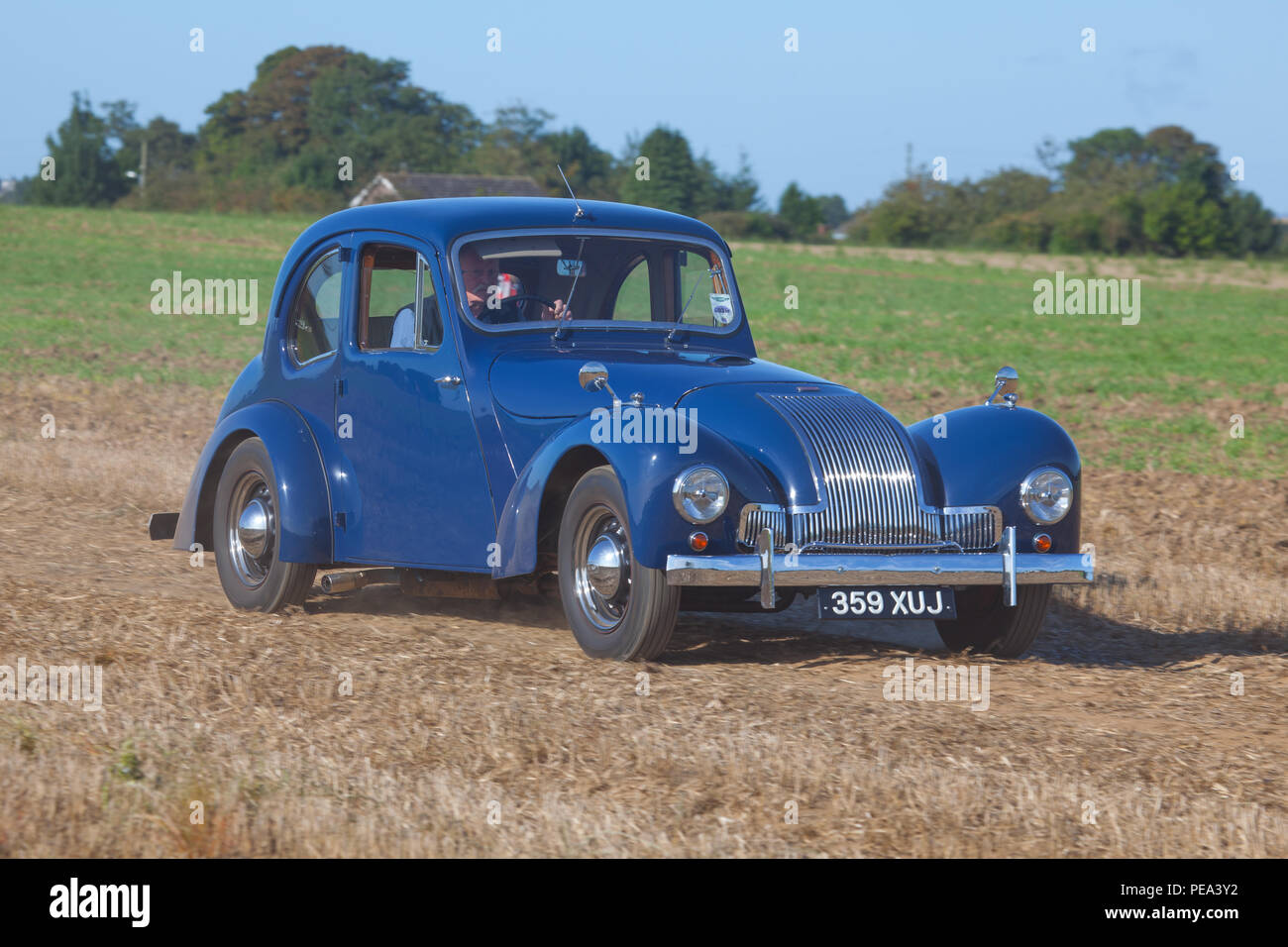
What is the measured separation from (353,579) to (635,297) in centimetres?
201

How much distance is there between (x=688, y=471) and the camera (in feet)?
20.0

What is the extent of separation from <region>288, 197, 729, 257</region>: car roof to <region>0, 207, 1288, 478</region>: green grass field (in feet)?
26.8

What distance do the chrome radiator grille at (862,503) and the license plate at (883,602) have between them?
A: 0.62ft

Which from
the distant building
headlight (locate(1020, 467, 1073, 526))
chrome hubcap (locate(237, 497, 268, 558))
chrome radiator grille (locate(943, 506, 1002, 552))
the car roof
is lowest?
chrome hubcap (locate(237, 497, 268, 558))

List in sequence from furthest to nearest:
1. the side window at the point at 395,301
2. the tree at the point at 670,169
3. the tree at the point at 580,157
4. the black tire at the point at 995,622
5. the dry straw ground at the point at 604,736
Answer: the tree at the point at 580,157 → the tree at the point at 670,169 → the side window at the point at 395,301 → the black tire at the point at 995,622 → the dry straw ground at the point at 604,736

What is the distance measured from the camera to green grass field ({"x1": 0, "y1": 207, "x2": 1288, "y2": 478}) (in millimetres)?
18250

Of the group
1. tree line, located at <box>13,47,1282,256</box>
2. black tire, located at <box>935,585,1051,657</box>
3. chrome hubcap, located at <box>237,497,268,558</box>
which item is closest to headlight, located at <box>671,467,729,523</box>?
black tire, located at <box>935,585,1051,657</box>

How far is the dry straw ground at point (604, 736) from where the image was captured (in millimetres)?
A: 4258

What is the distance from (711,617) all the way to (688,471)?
2413 mm

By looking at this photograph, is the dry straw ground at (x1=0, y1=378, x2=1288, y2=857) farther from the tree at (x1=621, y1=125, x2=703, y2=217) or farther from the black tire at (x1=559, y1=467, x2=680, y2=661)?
the tree at (x1=621, y1=125, x2=703, y2=217)

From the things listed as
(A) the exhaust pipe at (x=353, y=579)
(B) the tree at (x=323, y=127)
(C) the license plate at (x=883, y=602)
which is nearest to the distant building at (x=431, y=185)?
(B) the tree at (x=323, y=127)

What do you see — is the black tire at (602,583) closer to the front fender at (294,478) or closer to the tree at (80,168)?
the front fender at (294,478)

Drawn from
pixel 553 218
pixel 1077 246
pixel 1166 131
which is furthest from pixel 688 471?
pixel 1166 131

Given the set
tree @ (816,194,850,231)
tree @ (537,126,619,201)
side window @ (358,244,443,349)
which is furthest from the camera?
tree @ (816,194,850,231)
